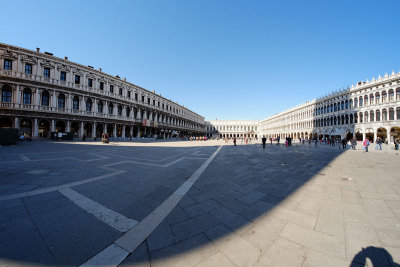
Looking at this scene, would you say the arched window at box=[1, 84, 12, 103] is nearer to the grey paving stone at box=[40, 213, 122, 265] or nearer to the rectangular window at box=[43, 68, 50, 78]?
the rectangular window at box=[43, 68, 50, 78]

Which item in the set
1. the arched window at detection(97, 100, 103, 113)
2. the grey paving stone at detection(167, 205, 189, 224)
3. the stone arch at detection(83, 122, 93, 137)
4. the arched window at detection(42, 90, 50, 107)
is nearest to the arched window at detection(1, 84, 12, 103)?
the arched window at detection(42, 90, 50, 107)

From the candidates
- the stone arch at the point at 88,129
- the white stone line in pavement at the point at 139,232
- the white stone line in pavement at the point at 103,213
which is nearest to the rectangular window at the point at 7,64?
the stone arch at the point at 88,129

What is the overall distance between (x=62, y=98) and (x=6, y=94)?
20.0 feet

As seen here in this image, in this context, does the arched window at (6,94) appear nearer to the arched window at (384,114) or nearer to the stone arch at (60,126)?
the stone arch at (60,126)

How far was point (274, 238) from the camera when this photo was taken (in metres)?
2.14

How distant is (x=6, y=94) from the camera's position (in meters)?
21.8

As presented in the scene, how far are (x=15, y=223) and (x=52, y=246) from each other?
1175 millimetres

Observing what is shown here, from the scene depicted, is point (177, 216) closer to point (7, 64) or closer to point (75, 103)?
point (75, 103)

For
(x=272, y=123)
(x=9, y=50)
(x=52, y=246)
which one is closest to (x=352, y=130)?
(x=272, y=123)

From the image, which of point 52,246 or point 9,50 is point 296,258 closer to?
point 52,246

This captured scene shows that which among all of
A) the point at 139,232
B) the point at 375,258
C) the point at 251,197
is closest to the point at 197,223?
the point at 139,232

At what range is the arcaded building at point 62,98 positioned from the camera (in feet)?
71.8

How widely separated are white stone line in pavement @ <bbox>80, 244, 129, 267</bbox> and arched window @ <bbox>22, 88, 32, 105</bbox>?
112ft

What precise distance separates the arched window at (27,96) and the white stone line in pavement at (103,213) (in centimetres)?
3143
